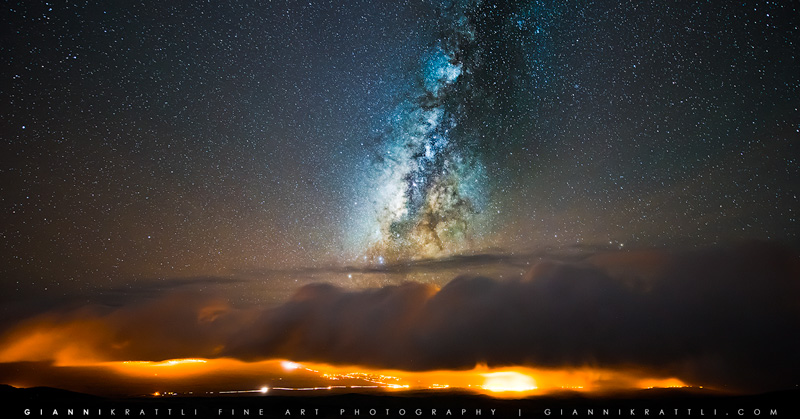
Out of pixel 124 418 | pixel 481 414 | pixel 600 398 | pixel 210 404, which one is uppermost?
pixel 124 418

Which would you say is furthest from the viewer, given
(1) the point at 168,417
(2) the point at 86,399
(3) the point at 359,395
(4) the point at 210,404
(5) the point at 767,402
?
(3) the point at 359,395

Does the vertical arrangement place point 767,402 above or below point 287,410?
below

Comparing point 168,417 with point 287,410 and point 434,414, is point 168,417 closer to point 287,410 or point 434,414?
point 287,410

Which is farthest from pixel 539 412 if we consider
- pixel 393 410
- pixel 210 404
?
pixel 210 404

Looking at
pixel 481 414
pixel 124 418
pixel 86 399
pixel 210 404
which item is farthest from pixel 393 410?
pixel 86 399

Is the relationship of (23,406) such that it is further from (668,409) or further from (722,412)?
(722,412)

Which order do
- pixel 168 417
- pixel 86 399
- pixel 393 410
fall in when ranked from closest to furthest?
pixel 168 417
pixel 86 399
pixel 393 410

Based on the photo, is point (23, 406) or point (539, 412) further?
point (539, 412)
